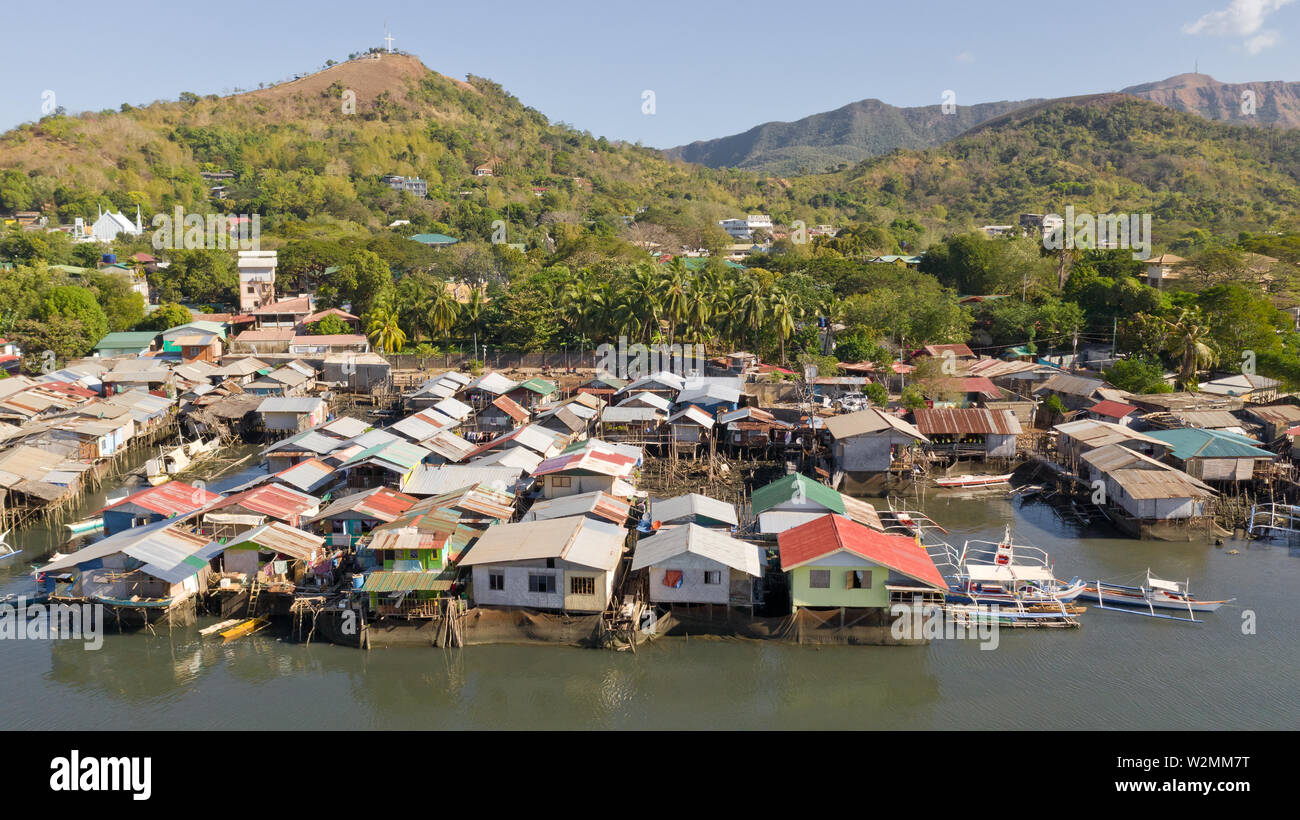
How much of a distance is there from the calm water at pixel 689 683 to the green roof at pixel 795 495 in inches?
195

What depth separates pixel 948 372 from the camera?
1543 inches

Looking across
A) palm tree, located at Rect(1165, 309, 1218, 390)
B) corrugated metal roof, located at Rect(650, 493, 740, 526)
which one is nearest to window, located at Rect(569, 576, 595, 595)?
corrugated metal roof, located at Rect(650, 493, 740, 526)

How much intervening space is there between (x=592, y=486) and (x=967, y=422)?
14.2m

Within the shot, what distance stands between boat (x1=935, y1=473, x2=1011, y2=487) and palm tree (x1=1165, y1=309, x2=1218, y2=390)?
43.3 ft

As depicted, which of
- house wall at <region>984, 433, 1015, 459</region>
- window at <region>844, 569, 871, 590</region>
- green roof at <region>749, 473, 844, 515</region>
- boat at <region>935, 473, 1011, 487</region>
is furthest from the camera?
house wall at <region>984, 433, 1015, 459</region>

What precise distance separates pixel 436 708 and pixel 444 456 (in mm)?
12723

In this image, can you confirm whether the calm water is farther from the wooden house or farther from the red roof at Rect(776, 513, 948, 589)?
the red roof at Rect(776, 513, 948, 589)

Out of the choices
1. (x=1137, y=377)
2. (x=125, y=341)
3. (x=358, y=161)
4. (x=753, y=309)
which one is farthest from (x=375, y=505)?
(x=358, y=161)

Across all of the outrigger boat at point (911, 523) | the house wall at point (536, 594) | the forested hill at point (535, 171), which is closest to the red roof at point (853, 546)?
the outrigger boat at point (911, 523)

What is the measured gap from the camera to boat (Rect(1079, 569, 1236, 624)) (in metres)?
Answer: 19.8

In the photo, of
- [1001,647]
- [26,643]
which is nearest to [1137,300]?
[1001,647]

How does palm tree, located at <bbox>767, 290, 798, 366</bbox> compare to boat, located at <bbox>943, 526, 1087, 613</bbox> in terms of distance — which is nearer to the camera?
boat, located at <bbox>943, 526, 1087, 613</bbox>

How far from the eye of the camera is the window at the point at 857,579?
709 inches

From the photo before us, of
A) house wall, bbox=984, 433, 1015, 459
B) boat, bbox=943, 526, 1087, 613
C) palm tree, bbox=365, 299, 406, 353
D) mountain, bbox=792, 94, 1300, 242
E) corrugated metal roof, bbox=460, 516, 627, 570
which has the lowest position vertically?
boat, bbox=943, 526, 1087, 613
